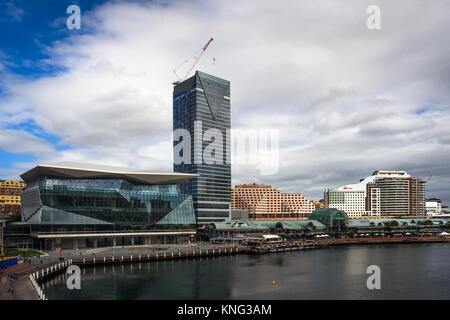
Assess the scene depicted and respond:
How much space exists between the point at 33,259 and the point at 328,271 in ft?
233

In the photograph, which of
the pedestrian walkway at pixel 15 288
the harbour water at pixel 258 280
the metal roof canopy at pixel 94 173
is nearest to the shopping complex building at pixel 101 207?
the metal roof canopy at pixel 94 173

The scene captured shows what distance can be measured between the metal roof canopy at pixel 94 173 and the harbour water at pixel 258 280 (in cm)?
4181

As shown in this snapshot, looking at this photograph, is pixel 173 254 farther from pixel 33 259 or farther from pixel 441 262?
pixel 441 262

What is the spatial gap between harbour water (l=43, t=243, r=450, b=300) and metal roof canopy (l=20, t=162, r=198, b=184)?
1646 inches

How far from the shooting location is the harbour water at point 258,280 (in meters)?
68.4

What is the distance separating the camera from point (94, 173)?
441ft

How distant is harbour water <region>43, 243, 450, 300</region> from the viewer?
225 feet

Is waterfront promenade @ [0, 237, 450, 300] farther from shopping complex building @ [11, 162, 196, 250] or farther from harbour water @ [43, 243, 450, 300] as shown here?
shopping complex building @ [11, 162, 196, 250]

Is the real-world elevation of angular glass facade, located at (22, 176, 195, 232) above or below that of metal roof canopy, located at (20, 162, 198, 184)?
below
